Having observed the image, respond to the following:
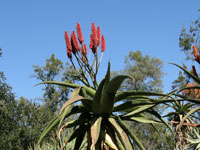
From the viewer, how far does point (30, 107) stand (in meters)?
24.5

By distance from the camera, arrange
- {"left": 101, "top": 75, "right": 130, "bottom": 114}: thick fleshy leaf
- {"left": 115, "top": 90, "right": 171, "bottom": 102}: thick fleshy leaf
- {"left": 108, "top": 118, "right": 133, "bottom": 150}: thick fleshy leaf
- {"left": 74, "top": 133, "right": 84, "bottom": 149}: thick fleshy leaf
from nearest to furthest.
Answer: {"left": 101, "top": 75, "right": 130, "bottom": 114}: thick fleshy leaf
{"left": 108, "top": 118, "right": 133, "bottom": 150}: thick fleshy leaf
{"left": 115, "top": 90, "right": 171, "bottom": 102}: thick fleshy leaf
{"left": 74, "top": 133, "right": 84, "bottom": 149}: thick fleshy leaf

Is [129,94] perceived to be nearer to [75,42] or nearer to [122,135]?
[122,135]

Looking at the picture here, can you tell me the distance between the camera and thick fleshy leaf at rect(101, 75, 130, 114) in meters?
3.84

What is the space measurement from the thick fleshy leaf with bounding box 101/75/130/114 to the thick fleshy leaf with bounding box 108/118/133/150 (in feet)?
0.56

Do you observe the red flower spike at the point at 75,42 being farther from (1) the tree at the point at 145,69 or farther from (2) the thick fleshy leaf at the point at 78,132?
(1) the tree at the point at 145,69

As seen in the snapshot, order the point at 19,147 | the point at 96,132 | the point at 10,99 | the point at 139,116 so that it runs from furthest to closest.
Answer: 1. the point at 10,99
2. the point at 19,147
3. the point at 139,116
4. the point at 96,132

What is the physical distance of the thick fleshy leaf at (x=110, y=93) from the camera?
3842mm

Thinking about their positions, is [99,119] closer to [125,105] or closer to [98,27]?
[125,105]

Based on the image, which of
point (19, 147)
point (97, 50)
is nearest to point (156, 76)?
point (19, 147)

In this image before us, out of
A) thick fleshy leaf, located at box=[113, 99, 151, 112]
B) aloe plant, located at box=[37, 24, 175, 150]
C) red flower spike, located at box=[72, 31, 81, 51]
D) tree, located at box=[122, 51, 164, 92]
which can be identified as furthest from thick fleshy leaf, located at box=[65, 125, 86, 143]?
tree, located at box=[122, 51, 164, 92]

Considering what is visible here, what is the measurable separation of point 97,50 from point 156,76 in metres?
26.0

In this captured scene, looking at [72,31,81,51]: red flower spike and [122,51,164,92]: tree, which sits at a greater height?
[122,51,164,92]: tree

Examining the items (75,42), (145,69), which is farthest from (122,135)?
(145,69)

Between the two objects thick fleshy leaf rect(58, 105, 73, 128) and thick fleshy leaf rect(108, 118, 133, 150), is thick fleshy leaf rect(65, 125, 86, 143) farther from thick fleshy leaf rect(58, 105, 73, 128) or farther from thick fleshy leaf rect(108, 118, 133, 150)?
thick fleshy leaf rect(108, 118, 133, 150)
